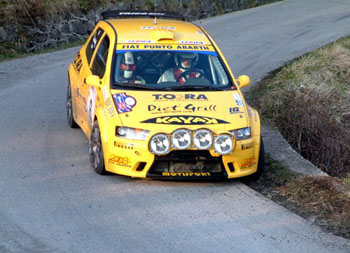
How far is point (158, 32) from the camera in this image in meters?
9.65

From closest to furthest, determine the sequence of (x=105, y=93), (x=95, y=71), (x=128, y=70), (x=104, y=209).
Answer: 1. (x=104, y=209)
2. (x=105, y=93)
3. (x=128, y=70)
4. (x=95, y=71)

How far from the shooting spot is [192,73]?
930 cm

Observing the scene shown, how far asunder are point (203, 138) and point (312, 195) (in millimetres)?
1372

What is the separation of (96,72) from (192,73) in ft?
4.27

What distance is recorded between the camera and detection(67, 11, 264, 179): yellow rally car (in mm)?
8125

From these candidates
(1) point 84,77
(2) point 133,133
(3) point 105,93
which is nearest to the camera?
(2) point 133,133

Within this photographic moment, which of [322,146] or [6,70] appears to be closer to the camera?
[322,146]

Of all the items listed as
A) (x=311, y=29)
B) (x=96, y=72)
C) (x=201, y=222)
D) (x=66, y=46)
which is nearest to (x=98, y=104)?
(x=96, y=72)

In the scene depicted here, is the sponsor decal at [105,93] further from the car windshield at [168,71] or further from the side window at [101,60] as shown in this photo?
the side window at [101,60]

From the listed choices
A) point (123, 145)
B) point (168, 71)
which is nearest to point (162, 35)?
point (168, 71)

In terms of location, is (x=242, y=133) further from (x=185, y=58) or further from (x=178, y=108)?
(x=185, y=58)

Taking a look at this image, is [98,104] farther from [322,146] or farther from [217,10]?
[217,10]

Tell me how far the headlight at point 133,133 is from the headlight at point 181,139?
32cm

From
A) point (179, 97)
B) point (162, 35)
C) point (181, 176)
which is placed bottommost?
point (181, 176)
